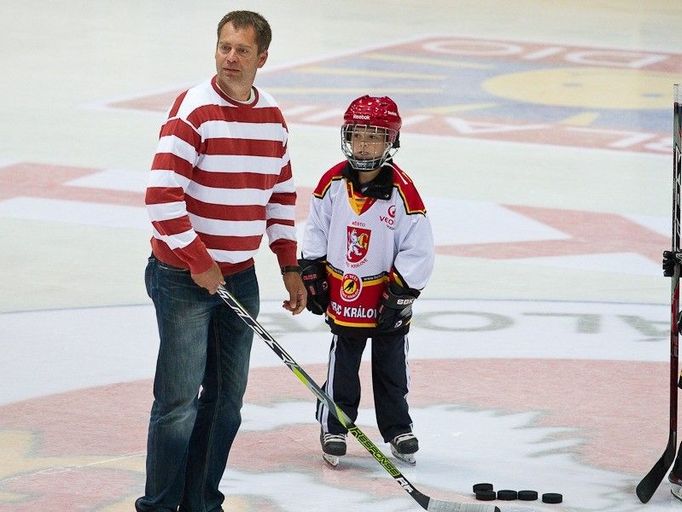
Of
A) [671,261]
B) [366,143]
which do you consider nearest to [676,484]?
[671,261]

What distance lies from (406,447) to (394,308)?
50 centimetres

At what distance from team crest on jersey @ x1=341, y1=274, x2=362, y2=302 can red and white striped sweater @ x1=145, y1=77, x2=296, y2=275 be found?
2.41ft

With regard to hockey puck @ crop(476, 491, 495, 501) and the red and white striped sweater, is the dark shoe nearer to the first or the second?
hockey puck @ crop(476, 491, 495, 501)

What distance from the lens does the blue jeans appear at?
3.97 meters

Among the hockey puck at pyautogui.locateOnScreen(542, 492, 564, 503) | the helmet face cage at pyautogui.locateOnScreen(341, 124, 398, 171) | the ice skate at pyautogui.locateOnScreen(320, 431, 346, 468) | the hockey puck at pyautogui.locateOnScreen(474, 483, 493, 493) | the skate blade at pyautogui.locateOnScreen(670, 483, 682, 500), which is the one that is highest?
the helmet face cage at pyautogui.locateOnScreen(341, 124, 398, 171)

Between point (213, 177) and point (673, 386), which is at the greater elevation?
point (213, 177)

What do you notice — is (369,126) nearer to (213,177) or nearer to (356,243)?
(356,243)

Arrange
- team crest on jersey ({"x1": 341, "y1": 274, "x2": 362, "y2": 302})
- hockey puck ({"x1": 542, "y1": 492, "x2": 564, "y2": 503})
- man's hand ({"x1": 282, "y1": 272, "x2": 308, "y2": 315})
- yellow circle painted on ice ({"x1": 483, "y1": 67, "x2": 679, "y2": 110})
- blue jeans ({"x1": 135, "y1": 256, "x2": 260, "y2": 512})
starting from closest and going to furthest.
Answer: blue jeans ({"x1": 135, "y1": 256, "x2": 260, "y2": 512}) < man's hand ({"x1": 282, "y1": 272, "x2": 308, "y2": 315}) < hockey puck ({"x1": 542, "y1": 492, "x2": 564, "y2": 503}) < team crest on jersey ({"x1": 341, "y1": 274, "x2": 362, "y2": 302}) < yellow circle painted on ice ({"x1": 483, "y1": 67, "x2": 679, "y2": 110})

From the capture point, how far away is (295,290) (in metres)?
4.37

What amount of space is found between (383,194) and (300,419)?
1.05m

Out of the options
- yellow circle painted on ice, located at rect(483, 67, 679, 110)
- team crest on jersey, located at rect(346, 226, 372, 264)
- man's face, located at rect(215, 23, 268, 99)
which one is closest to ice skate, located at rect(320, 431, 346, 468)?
team crest on jersey, located at rect(346, 226, 372, 264)

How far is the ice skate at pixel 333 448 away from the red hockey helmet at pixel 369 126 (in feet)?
3.03

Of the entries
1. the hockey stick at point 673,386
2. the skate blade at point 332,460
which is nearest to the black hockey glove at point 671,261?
the hockey stick at point 673,386

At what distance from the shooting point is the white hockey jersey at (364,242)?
15.6 ft
